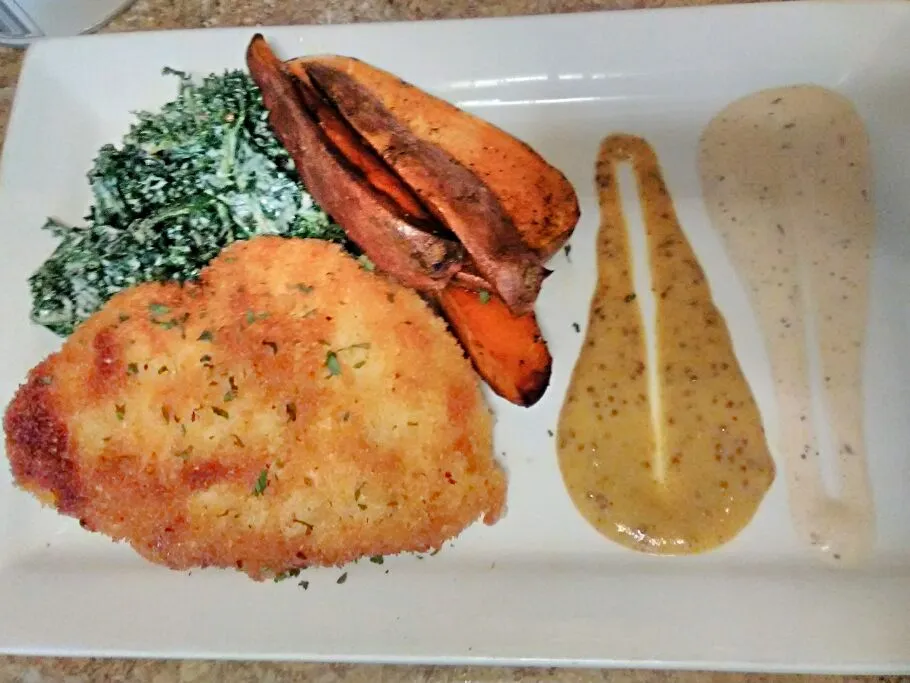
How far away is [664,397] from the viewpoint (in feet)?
5.25

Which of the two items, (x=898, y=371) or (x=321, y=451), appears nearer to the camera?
(x=321, y=451)

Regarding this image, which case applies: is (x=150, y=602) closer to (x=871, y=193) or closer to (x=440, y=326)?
(x=440, y=326)

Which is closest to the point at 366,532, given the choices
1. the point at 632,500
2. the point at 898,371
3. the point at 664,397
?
the point at 632,500

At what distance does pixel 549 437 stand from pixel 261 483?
0.62 metres

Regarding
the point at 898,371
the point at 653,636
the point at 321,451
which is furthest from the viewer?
the point at 898,371

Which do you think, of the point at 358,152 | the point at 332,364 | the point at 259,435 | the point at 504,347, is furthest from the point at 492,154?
the point at 259,435

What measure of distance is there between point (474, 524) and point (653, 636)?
413 millimetres

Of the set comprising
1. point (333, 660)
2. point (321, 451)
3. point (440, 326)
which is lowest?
point (333, 660)

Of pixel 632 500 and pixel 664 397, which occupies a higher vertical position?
pixel 664 397

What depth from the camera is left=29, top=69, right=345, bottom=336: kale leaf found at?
1.66 metres

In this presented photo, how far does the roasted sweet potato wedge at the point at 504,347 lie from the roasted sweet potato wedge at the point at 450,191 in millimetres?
51

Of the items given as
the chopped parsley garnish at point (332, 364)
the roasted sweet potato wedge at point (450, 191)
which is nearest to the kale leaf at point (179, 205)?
the roasted sweet potato wedge at point (450, 191)

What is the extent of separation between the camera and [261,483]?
1452 millimetres

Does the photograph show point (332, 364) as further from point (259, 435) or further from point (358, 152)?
point (358, 152)
